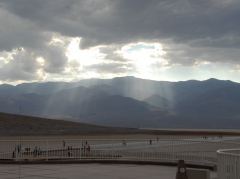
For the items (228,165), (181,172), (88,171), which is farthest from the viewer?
(88,171)

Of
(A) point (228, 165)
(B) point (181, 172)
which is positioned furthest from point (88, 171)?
(A) point (228, 165)

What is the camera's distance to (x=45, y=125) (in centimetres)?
11919

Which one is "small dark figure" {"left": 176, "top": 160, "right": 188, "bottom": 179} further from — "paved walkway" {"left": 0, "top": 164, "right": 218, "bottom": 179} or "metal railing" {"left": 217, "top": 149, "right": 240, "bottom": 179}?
"paved walkway" {"left": 0, "top": 164, "right": 218, "bottom": 179}

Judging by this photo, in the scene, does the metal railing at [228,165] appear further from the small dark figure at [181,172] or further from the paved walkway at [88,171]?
the paved walkway at [88,171]

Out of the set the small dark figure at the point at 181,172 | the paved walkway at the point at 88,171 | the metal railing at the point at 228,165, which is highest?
the metal railing at the point at 228,165

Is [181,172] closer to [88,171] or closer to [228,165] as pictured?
[228,165]

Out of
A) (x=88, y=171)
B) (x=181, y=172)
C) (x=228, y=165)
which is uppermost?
(x=228, y=165)

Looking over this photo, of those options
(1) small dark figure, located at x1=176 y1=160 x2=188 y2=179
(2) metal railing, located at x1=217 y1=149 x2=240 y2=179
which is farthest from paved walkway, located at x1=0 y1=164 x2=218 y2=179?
(2) metal railing, located at x1=217 y1=149 x2=240 y2=179

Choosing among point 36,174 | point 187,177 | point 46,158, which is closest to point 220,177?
→ point 187,177

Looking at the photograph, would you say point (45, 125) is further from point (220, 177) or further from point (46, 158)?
point (220, 177)

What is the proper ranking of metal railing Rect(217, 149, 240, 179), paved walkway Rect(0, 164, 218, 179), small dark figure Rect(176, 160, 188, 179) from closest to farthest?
metal railing Rect(217, 149, 240, 179)
small dark figure Rect(176, 160, 188, 179)
paved walkway Rect(0, 164, 218, 179)

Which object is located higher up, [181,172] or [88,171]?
[181,172]

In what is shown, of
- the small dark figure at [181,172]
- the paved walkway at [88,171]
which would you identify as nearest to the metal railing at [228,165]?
the small dark figure at [181,172]

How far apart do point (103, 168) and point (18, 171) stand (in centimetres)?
355
